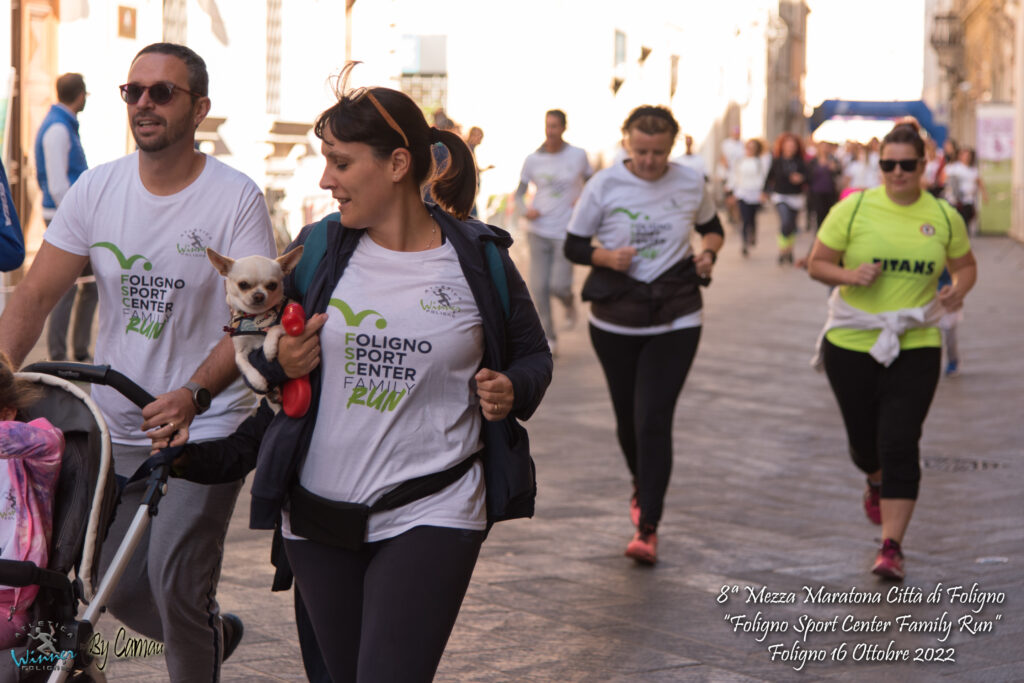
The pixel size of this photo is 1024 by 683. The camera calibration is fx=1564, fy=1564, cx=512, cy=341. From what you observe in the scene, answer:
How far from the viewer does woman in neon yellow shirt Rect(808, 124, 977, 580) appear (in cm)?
658

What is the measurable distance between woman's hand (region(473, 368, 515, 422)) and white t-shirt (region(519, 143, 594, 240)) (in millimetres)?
10212

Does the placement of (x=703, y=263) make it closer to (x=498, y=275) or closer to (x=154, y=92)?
(x=154, y=92)

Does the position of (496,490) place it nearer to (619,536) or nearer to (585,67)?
(619,536)

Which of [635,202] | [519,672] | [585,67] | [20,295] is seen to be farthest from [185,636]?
[585,67]

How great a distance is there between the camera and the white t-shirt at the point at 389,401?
3.39 metres

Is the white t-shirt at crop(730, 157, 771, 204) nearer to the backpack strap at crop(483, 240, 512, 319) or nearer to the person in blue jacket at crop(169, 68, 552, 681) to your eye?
the backpack strap at crop(483, 240, 512, 319)

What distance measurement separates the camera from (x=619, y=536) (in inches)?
286

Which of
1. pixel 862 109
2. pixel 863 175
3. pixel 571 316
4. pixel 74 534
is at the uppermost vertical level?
pixel 862 109


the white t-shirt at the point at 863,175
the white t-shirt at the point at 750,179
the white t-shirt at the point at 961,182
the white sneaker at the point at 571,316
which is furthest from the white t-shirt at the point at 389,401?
the white t-shirt at the point at 961,182

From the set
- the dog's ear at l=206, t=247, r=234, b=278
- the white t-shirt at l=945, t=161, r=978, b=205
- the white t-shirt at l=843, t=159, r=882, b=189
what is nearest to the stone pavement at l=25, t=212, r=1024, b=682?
the dog's ear at l=206, t=247, r=234, b=278

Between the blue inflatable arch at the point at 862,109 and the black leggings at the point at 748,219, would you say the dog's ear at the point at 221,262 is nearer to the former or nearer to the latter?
the black leggings at the point at 748,219

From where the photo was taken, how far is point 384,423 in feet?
11.1

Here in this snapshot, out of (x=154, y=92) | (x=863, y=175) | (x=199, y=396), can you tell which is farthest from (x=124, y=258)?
(x=863, y=175)

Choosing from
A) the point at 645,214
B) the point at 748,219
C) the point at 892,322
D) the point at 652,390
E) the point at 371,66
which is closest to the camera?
the point at 892,322
